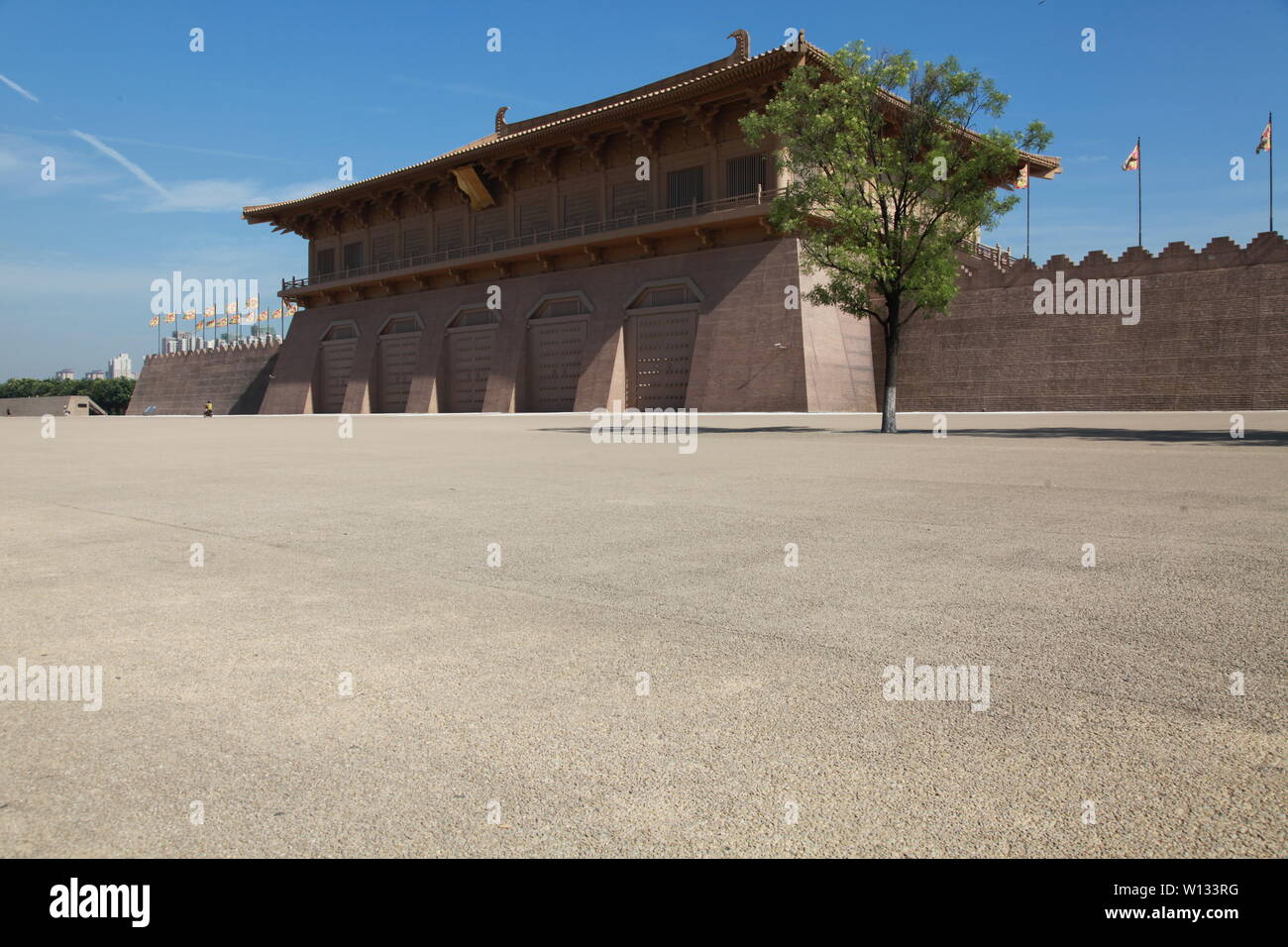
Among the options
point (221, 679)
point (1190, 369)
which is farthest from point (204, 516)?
point (1190, 369)

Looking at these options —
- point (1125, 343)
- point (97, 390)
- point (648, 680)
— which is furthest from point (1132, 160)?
point (97, 390)

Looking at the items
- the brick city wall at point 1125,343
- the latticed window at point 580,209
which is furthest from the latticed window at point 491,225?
the brick city wall at point 1125,343

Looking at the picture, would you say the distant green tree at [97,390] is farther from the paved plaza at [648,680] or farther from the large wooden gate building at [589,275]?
the paved plaza at [648,680]

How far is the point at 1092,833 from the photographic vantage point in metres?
2.04

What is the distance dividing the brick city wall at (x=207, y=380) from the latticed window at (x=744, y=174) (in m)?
30.3

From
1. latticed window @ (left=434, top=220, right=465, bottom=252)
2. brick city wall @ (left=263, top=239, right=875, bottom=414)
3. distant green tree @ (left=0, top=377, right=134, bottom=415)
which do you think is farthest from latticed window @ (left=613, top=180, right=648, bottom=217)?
distant green tree @ (left=0, top=377, right=134, bottom=415)

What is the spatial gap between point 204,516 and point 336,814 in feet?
18.4

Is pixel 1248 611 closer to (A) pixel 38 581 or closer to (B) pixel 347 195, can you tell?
(A) pixel 38 581

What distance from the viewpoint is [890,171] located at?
2020 cm

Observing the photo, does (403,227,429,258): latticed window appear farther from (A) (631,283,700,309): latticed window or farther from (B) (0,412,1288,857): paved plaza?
(B) (0,412,1288,857): paved plaza

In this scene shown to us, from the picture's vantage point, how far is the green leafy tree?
19.5m

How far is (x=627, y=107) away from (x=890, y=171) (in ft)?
48.9
